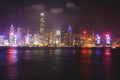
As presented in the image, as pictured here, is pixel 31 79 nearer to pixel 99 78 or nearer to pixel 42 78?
pixel 42 78

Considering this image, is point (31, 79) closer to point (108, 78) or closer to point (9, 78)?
point (9, 78)

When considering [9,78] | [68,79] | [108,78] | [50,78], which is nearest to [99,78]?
[108,78]

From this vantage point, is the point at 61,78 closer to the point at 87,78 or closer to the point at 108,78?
the point at 87,78

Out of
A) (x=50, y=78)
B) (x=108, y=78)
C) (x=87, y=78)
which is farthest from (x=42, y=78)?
(x=108, y=78)

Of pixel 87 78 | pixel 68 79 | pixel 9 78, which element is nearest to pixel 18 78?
pixel 9 78

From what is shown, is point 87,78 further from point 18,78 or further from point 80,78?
point 18,78
